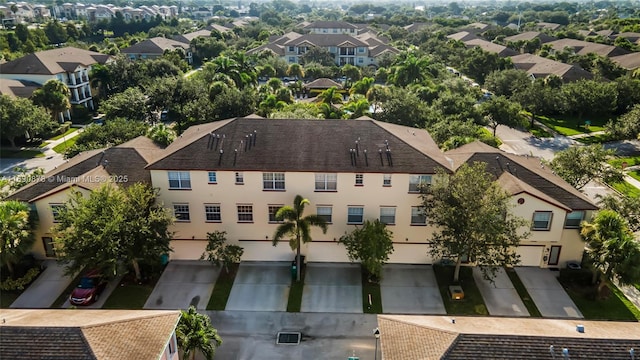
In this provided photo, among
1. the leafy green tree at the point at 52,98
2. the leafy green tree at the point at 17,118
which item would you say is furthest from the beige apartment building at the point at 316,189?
the leafy green tree at the point at 52,98

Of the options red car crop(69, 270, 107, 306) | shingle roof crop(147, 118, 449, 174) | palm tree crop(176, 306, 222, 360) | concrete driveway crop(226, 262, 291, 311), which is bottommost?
concrete driveway crop(226, 262, 291, 311)

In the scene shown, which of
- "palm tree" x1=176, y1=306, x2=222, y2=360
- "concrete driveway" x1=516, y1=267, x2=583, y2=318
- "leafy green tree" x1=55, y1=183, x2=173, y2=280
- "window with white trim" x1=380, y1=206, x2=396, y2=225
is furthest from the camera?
"window with white trim" x1=380, y1=206, x2=396, y2=225

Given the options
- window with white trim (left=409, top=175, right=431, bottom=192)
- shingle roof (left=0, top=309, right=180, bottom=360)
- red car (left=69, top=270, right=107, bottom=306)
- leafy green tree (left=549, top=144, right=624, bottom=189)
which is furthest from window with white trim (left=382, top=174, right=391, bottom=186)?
red car (left=69, top=270, right=107, bottom=306)

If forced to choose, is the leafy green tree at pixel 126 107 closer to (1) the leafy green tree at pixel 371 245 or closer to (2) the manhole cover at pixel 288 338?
(1) the leafy green tree at pixel 371 245

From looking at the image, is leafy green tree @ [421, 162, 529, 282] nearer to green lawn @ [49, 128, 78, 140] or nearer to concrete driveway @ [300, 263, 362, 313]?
concrete driveway @ [300, 263, 362, 313]

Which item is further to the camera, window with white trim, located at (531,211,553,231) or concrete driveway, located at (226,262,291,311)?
window with white trim, located at (531,211,553,231)

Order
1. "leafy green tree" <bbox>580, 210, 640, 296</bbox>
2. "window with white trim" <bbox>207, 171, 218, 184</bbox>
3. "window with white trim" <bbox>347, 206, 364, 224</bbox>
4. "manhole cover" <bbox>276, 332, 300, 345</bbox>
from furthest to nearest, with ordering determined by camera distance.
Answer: "window with white trim" <bbox>347, 206, 364, 224</bbox> → "window with white trim" <bbox>207, 171, 218, 184</bbox> → "leafy green tree" <bbox>580, 210, 640, 296</bbox> → "manhole cover" <bbox>276, 332, 300, 345</bbox>

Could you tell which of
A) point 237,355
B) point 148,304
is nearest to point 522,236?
point 237,355

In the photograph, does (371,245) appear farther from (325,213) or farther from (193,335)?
(193,335)
